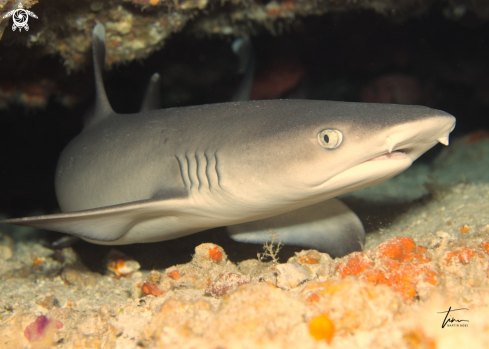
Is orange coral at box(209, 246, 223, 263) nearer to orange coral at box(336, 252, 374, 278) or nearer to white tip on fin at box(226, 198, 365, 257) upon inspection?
white tip on fin at box(226, 198, 365, 257)

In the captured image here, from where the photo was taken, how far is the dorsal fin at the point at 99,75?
10.6 ft

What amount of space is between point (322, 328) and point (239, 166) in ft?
3.64

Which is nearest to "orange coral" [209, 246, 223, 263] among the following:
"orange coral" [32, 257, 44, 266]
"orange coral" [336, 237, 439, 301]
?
"orange coral" [336, 237, 439, 301]

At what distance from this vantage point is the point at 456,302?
1.15 meters

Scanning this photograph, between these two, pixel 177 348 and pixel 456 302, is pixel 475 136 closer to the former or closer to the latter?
pixel 456 302

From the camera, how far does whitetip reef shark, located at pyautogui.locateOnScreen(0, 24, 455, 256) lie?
5.40ft

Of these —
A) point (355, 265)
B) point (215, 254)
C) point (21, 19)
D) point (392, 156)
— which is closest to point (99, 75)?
point (21, 19)

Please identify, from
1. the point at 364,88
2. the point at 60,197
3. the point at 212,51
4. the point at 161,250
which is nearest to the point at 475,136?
the point at 364,88

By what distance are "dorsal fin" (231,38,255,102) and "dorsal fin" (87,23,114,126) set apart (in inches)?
60.4

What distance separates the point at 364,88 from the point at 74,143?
545 centimetres

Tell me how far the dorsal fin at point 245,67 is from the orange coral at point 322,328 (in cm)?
331

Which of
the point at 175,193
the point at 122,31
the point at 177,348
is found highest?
the point at 122,31

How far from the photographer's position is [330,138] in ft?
5.41

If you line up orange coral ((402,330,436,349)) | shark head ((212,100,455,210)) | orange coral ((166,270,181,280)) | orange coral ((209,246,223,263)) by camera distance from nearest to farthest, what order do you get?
orange coral ((402,330,436,349)) → shark head ((212,100,455,210)) → orange coral ((166,270,181,280)) → orange coral ((209,246,223,263))
